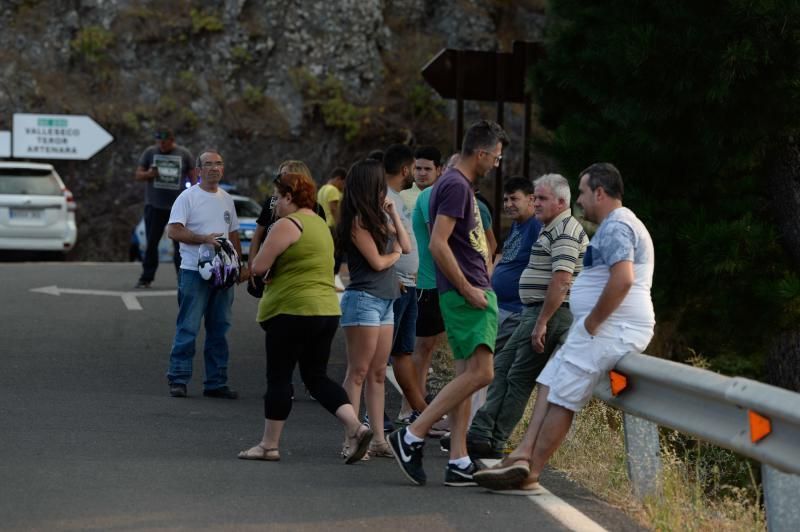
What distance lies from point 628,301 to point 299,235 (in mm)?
1977

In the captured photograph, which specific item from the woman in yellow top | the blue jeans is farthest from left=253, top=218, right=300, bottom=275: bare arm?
the blue jeans

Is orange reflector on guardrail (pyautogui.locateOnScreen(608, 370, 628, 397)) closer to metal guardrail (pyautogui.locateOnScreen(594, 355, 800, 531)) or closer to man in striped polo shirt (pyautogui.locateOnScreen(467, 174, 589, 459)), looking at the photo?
metal guardrail (pyautogui.locateOnScreen(594, 355, 800, 531))

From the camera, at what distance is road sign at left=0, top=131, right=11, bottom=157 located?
3538 cm

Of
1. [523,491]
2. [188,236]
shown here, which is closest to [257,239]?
[188,236]

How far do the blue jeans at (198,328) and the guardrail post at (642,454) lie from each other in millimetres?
4291

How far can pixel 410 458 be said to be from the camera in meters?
8.11

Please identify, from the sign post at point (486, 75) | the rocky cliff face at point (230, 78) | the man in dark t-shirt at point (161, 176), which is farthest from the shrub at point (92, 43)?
the sign post at point (486, 75)

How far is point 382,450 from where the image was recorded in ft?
29.8

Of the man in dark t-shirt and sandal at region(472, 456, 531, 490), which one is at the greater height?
the man in dark t-shirt

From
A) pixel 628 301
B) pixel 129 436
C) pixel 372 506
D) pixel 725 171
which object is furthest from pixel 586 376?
pixel 725 171

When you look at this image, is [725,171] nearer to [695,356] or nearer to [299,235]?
[695,356]

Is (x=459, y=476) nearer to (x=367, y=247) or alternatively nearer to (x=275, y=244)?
(x=367, y=247)

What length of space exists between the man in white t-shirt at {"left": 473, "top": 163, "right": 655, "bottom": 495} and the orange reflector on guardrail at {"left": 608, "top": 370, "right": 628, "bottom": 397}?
0.12ft

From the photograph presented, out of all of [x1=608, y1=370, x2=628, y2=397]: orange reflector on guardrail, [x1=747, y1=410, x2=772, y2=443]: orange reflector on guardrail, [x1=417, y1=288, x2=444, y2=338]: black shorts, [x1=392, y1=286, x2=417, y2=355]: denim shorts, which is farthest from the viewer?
[x1=417, y1=288, x2=444, y2=338]: black shorts
